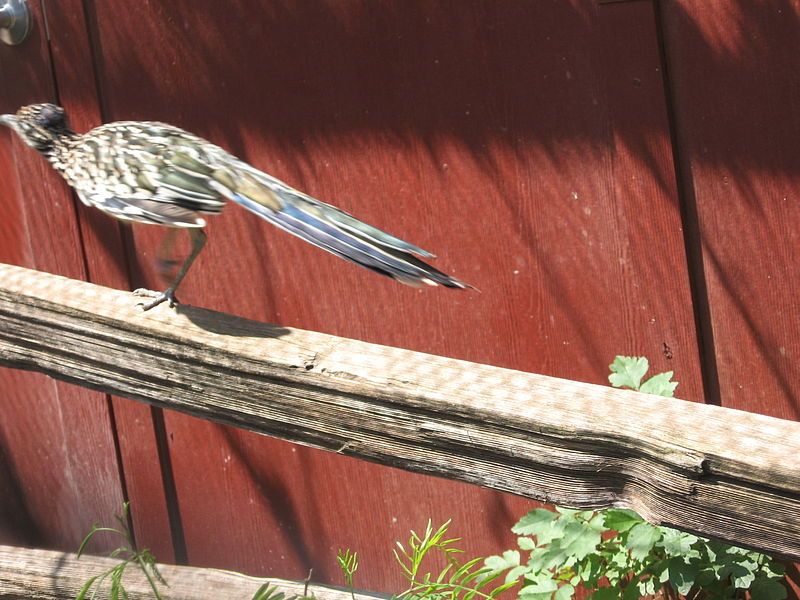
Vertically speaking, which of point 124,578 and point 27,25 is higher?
point 27,25

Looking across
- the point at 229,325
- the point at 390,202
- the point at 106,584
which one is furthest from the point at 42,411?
the point at 229,325

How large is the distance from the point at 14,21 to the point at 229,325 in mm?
1956

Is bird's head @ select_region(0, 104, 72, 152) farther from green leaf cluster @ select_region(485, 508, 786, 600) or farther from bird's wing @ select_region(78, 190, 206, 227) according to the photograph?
green leaf cluster @ select_region(485, 508, 786, 600)

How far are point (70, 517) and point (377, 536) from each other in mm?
1288

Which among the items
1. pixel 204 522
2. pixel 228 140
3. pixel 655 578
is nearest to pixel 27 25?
pixel 228 140

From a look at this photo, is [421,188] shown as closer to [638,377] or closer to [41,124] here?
[638,377]

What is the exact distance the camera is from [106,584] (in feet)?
9.25

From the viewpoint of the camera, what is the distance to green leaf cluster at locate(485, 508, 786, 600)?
233 centimetres

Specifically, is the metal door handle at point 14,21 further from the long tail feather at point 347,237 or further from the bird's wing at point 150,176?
the long tail feather at point 347,237

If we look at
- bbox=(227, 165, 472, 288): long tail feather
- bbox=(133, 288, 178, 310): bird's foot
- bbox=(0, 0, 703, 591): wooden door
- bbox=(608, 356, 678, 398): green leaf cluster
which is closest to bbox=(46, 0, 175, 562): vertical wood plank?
bbox=(0, 0, 703, 591): wooden door

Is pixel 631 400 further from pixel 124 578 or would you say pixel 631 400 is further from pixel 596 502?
pixel 124 578

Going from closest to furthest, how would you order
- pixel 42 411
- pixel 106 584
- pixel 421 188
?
1. pixel 106 584
2. pixel 421 188
3. pixel 42 411

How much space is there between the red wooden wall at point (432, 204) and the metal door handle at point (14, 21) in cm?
4

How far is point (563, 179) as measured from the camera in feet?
9.02
